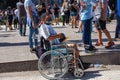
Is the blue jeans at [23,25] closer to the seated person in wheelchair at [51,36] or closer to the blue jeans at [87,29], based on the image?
the blue jeans at [87,29]

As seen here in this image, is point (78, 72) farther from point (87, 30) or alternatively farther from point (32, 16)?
point (32, 16)

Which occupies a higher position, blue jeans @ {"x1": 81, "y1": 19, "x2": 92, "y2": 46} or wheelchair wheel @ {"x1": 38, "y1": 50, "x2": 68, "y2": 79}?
blue jeans @ {"x1": 81, "y1": 19, "x2": 92, "y2": 46}

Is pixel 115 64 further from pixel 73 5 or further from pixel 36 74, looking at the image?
pixel 73 5

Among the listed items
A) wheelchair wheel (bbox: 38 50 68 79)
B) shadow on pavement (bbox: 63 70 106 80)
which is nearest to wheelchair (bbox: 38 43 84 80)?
wheelchair wheel (bbox: 38 50 68 79)

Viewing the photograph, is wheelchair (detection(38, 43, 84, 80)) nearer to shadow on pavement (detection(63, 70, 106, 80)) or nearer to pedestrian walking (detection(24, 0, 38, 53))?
shadow on pavement (detection(63, 70, 106, 80))

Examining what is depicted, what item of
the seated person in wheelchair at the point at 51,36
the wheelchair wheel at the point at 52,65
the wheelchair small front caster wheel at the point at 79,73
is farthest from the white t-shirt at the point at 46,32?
the wheelchair small front caster wheel at the point at 79,73

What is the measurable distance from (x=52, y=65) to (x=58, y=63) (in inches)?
5.4

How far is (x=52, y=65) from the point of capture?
8602mm

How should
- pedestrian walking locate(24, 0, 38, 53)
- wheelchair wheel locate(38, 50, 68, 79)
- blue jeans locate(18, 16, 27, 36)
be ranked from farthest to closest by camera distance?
1. blue jeans locate(18, 16, 27, 36)
2. pedestrian walking locate(24, 0, 38, 53)
3. wheelchair wheel locate(38, 50, 68, 79)

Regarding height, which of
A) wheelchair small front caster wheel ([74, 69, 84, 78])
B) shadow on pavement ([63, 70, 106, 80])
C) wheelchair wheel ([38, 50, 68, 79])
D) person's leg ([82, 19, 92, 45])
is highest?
person's leg ([82, 19, 92, 45])

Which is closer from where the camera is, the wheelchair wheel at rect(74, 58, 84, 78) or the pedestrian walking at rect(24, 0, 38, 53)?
the wheelchair wheel at rect(74, 58, 84, 78)

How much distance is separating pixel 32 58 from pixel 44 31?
1.00 meters

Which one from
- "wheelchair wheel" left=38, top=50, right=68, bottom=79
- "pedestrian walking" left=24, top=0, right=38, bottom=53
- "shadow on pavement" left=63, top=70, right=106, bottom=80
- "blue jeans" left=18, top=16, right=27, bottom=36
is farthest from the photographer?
"blue jeans" left=18, top=16, right=27, bottom=36

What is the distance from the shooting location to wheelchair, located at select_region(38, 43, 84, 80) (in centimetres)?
852
